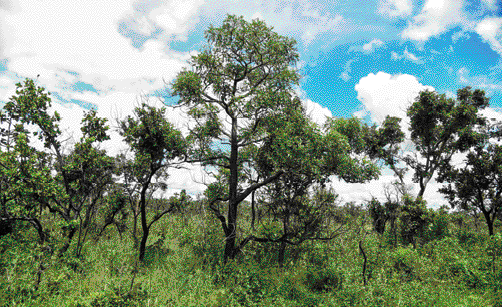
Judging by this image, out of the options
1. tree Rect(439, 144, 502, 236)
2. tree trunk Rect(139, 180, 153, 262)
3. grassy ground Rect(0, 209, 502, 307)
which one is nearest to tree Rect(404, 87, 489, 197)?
tree Rect(439, 144, 502, 236)

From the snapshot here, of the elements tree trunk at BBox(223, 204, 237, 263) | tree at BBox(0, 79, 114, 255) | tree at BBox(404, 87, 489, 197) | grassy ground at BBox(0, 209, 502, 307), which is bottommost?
grassy ground at BBox(0, 209, 502, 307)

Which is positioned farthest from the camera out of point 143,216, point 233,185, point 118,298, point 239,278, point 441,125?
point 441,125

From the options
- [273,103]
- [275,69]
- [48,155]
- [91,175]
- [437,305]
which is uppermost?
[275,69]

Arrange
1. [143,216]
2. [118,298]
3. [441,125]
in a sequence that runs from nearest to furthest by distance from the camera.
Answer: [118,298] < [143,216] < [441,125]

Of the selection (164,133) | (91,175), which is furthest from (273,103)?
(91,175)

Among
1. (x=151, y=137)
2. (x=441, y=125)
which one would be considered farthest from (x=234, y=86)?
(x=441, y=125)

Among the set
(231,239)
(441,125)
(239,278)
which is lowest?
(239,278)

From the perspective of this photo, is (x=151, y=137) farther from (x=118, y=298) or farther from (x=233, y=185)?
(x=118, y=298)

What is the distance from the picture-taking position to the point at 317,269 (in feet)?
43.1

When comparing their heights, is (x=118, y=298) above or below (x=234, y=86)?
below

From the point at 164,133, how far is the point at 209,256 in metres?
7.38

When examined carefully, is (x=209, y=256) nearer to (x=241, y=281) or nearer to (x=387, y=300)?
(x=241, y=281)

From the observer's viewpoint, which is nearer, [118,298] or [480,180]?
[118,298]

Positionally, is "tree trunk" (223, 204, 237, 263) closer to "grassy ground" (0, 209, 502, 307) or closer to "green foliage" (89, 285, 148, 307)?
"grassy ground" (0, 209, 502, 307)
